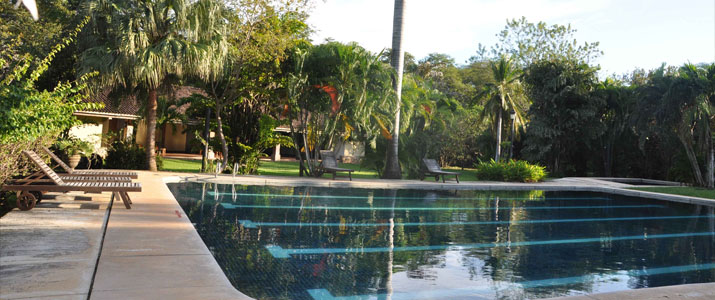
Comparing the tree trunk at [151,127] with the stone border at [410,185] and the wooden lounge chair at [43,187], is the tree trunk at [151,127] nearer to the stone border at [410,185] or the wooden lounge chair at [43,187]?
the stone border at [410,185]

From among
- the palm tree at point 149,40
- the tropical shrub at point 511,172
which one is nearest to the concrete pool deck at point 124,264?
the palm tree at point 149,40

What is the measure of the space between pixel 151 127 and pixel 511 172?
561 inches

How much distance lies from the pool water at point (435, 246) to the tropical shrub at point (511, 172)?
25.4 feet

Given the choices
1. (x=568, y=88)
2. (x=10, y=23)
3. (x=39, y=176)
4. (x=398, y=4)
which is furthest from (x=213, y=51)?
(x=568, y=88)

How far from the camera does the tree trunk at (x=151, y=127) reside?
17891mm

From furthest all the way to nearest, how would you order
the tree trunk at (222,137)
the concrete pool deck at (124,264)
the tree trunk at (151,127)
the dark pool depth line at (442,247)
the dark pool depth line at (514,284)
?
the tree trunk at (222,137) → the tree trunk at (151,127) → the dark pool depth line at (442,247) → the dark pool depth line at (514,284) → the concrete pool deck at (124,264)

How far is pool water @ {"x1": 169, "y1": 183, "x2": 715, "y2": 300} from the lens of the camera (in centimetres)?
546

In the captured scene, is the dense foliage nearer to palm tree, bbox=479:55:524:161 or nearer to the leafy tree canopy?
palm tree, bbox=479:55:524:161

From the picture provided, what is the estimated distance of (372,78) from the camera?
17.9 m

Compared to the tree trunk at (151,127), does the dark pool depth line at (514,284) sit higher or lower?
lower

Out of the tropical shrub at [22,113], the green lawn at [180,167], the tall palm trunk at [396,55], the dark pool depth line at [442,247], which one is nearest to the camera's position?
the tropical shrub at [22,113]

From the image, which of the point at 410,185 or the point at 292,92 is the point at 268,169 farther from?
the point at 410,185

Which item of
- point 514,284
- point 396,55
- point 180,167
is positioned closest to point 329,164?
point 396,55

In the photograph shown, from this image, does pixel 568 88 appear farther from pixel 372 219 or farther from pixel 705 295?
pixel 705 295
